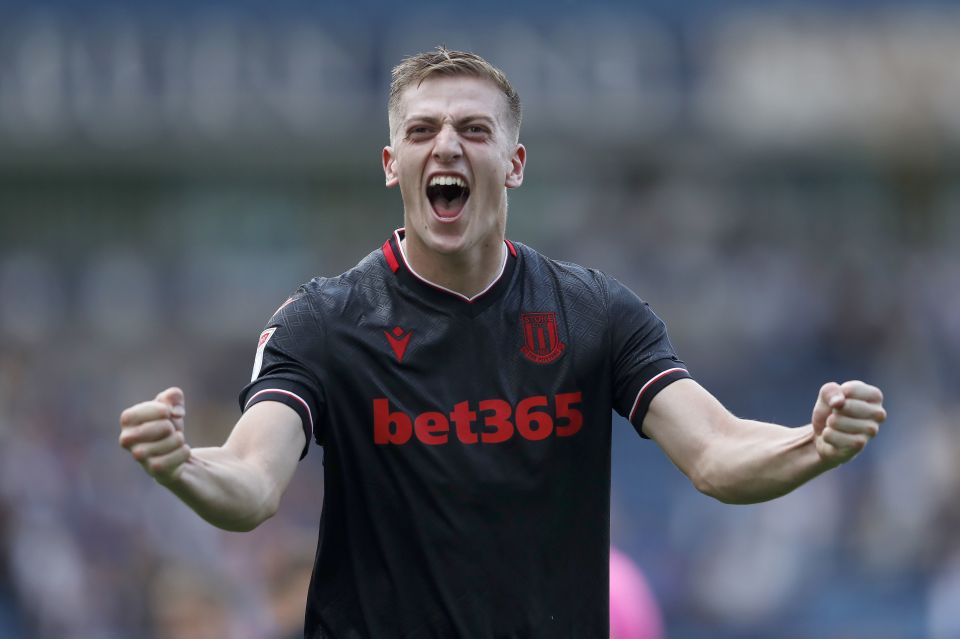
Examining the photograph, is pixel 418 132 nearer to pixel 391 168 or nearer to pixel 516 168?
pixel 391 168

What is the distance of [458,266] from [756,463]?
117 cm

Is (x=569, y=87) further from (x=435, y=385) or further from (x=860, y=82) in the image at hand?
(x=435, y=385)

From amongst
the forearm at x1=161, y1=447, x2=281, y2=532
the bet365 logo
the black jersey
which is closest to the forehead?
the black jersey

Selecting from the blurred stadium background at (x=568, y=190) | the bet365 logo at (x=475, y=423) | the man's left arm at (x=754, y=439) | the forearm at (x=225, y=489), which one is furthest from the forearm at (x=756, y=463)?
the blurred stadium background at (x=568, y=190)

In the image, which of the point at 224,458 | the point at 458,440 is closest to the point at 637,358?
the point at 458,440

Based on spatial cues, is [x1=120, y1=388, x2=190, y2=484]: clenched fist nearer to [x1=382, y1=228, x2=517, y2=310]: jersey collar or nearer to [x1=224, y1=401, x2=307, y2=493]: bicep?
[x1=224, y1=401, x2=307, y2=493]: bicep

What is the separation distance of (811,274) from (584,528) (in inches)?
628

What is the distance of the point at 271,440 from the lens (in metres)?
4.62

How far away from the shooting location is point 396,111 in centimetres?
511

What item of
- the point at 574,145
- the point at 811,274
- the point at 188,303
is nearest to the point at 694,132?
the point at 574,145

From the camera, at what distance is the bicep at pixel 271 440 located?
4574 millimetres

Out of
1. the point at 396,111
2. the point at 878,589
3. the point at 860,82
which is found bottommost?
the point at 878,589

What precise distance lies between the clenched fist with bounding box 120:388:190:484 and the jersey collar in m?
1.20

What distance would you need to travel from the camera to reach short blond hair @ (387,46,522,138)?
5051 millimetres
